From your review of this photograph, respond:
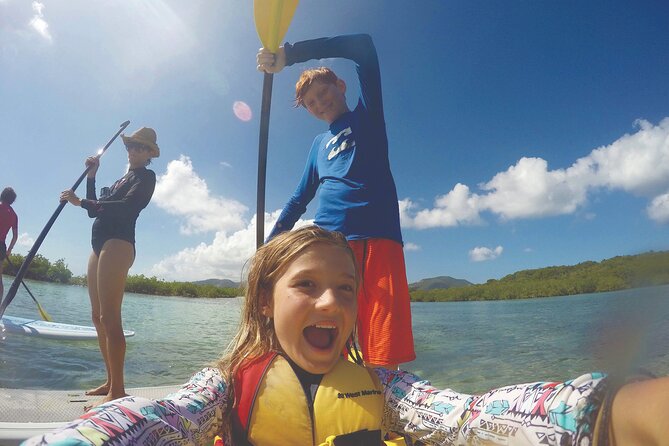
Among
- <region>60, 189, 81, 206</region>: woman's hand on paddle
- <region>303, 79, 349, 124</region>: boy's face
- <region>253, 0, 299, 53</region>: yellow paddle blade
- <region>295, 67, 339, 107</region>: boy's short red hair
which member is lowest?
<region>60, 189, 81, 206</region>: woman's hand on paddle

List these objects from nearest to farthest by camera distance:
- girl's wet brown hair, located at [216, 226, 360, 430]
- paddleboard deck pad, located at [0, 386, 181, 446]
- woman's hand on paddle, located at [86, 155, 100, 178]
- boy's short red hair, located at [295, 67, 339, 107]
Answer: girl's wet brown hair, located at [216, 226, 360, 430]
paddleboard deck pad, located at [0, 386, 181, 446]
boy's short red hair, located at [295, 67, 339, 107]
woman's hand on paddle, located at [86, 155, 100, 178]

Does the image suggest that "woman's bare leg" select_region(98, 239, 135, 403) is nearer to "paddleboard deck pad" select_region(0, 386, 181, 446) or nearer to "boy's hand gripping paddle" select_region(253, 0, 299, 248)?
"paddleboard deck pad" select_region(0, 386, 181, 446)

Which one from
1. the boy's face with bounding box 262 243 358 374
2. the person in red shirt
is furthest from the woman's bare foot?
the person in red shirt

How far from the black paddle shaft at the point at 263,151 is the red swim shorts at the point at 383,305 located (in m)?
0.97

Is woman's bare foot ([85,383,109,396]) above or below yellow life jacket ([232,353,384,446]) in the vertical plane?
below

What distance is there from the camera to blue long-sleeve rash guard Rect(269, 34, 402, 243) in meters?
1.97

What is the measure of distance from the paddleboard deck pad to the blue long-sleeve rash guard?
145 centimetres

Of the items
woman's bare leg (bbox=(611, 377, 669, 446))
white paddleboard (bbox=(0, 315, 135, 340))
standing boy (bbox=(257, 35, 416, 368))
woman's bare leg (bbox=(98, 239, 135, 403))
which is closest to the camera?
woman's bare leg (bbox=(611, 377, 669, 446))

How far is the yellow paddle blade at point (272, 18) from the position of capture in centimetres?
252

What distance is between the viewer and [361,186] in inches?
80.0

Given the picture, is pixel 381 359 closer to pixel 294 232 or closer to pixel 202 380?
pixel 294 232

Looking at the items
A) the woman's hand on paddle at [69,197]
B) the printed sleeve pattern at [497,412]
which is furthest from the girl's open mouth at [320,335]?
the woman's hand on paddle at [69,197]

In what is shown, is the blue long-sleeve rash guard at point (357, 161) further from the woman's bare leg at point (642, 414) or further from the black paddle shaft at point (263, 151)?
the woman's bare leg at point (642, 414)

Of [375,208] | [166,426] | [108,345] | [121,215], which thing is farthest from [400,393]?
[121,215]
